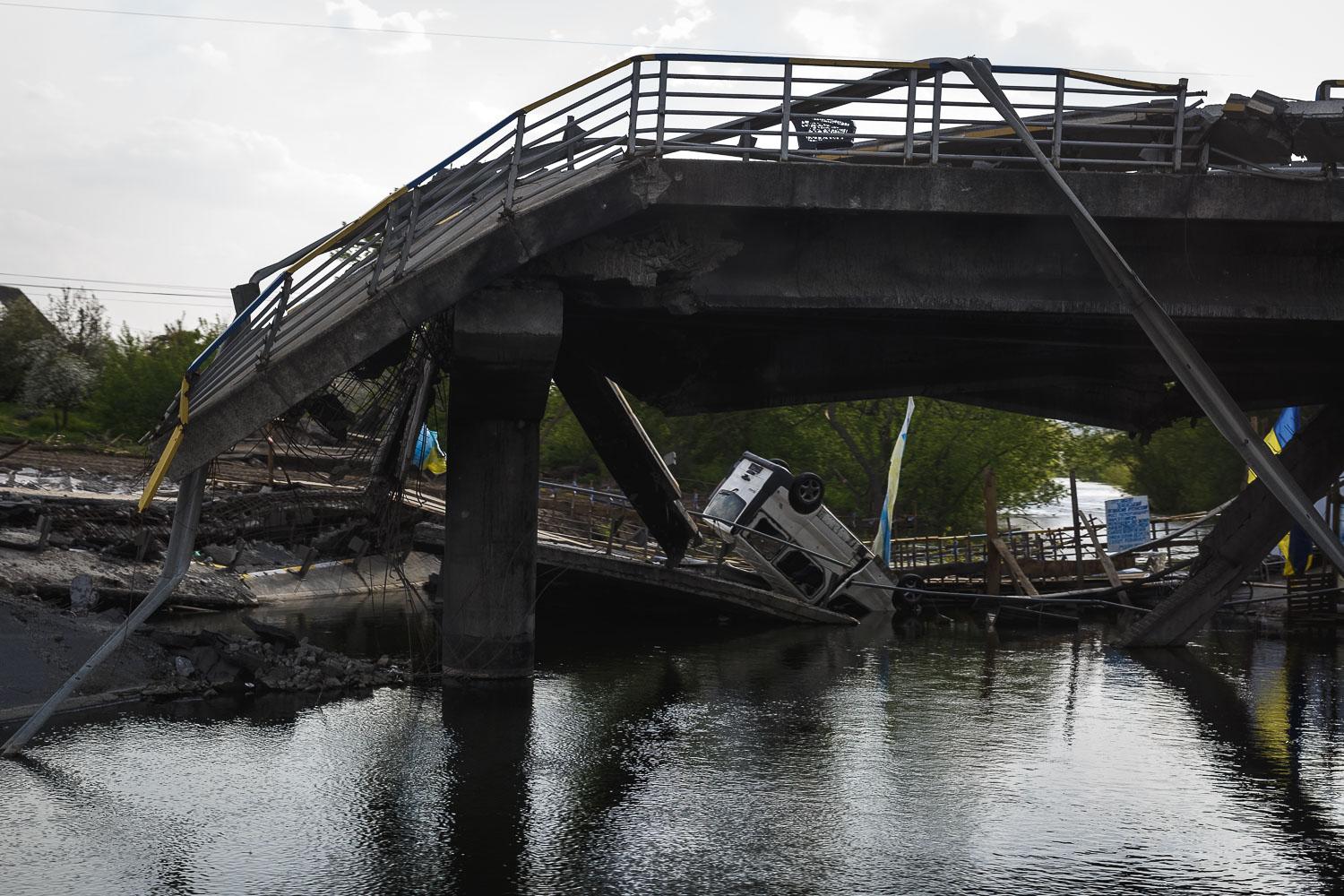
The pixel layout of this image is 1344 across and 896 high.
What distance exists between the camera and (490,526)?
58.6 ft

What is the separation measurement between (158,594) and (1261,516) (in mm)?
17159

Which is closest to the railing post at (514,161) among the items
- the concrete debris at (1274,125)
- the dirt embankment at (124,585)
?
the dirt embankment at (124,585)

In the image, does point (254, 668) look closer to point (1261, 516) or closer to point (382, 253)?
point (382, 253)

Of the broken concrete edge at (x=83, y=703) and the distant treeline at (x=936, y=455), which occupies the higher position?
the distant treeline at (x=936, y=455)

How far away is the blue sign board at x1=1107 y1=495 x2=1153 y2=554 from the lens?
106ft

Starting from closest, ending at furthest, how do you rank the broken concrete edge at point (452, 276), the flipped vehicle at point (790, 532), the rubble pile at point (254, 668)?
1. the broken concrete edge at point (452, 276)
2. the rubble pile at point (254, 668)
3. the flipped vehicle at point (790, 532)

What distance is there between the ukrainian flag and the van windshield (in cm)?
1067

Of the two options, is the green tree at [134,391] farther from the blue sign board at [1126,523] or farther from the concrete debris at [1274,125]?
the concrete debris at [1274,125]

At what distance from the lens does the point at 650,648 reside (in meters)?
24.2

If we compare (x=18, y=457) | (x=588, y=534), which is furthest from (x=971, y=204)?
(x=18, y=457)

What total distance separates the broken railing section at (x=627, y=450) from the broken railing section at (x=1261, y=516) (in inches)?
375

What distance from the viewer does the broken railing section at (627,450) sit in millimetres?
21078

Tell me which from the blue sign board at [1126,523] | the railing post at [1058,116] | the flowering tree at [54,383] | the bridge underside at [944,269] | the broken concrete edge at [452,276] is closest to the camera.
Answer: the broken concrete edge at [452,276]

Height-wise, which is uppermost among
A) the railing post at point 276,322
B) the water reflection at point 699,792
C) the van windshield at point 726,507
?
the railing post at point 276,322
